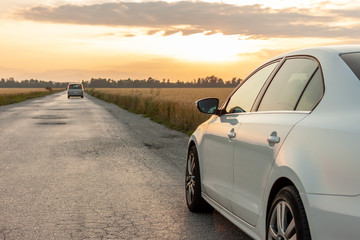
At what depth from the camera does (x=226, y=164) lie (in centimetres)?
462

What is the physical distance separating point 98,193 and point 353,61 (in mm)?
4407

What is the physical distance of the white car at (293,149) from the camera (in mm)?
2826

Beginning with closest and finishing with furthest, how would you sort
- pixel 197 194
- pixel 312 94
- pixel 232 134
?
1. pixel 312 94
2. pixel 232 134
3. pixel 197 194

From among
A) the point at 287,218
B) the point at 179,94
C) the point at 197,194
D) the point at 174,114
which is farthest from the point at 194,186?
the point at 179,94

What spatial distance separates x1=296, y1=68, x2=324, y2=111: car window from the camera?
11.3ft

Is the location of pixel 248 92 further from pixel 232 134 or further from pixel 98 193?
pixel 98 193

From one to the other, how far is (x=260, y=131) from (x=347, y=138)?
3.69ft

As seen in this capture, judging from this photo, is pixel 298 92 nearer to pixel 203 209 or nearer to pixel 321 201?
pixel 321 201

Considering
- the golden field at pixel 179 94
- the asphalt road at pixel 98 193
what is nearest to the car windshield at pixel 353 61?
the asphalt road at pixel 98 193

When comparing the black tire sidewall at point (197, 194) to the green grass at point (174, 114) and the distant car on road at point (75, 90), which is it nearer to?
the green grass at point (174, 114)

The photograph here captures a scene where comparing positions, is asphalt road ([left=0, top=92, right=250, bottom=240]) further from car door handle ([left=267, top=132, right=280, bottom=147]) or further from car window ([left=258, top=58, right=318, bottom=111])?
car door handle ([left=267, top=132, right=280, bottom=147])

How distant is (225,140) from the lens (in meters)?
4.67

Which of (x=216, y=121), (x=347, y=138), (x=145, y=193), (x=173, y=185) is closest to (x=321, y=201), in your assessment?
(x=347, y=138)

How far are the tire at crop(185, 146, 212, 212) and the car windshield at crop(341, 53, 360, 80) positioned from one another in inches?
101
